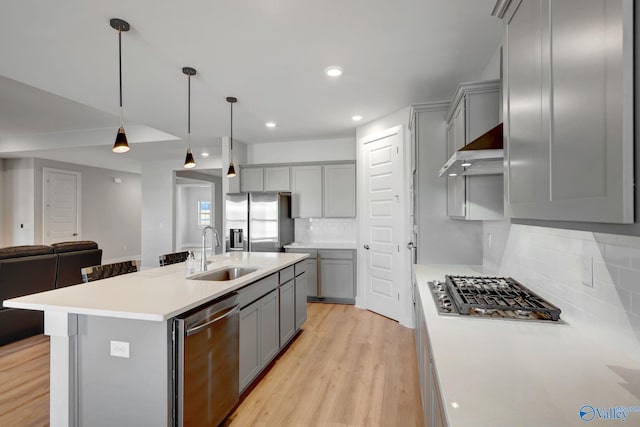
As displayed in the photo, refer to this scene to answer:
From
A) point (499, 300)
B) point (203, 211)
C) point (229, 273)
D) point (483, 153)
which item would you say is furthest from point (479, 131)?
point (203, 211)

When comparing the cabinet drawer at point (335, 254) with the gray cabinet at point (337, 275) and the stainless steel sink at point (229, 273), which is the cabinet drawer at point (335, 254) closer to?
the gray cabinet at point (337, 275)

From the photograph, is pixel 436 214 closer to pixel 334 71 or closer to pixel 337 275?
pixel 334 71

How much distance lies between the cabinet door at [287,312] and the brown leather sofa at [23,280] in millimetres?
2625

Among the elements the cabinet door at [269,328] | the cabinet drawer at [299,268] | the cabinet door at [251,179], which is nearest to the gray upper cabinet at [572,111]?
the cabinet door at [269,328]

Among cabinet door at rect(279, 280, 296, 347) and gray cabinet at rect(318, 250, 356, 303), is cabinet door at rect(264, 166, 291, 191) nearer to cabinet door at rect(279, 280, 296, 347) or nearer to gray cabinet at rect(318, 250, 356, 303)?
gray cabinet at rect(318, 250, 356, 303)

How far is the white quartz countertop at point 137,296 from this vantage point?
1.61 meters

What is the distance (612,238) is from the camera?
1.15 meters

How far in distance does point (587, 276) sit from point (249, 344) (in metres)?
2.07

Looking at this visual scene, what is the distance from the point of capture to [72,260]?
12.5 ft

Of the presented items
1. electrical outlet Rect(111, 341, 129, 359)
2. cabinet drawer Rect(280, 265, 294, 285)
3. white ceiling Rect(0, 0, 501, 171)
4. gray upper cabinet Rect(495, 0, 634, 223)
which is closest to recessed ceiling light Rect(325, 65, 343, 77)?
white ceiling Rect(0, 0, 501, 171)

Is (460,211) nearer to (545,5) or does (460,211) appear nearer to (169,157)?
(545,5)

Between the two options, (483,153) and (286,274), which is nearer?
(483,153)

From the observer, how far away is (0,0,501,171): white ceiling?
6.65 feet

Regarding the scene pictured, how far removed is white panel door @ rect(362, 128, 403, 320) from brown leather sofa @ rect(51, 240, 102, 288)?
3505mm
